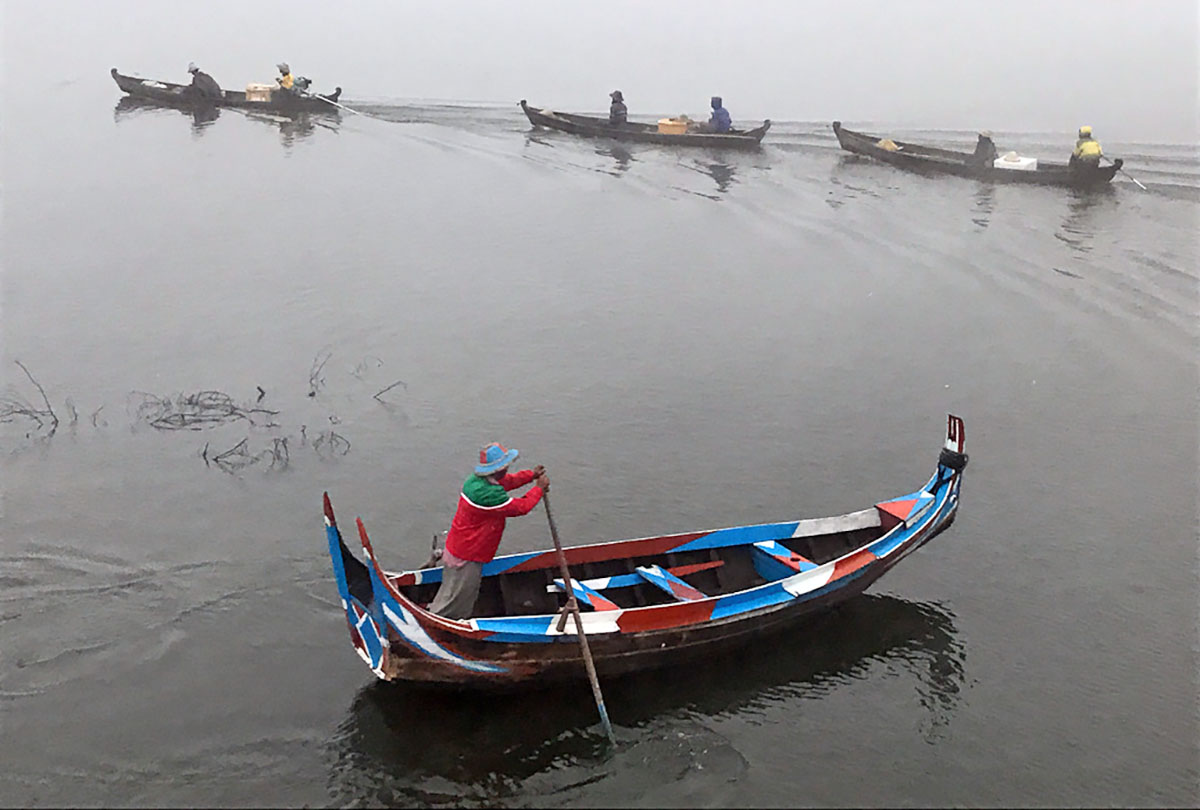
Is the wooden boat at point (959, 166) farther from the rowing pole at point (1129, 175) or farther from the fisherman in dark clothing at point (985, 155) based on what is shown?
the rowing pole at point (1129, 175)

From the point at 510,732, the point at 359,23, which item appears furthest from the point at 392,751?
the point at 359,23

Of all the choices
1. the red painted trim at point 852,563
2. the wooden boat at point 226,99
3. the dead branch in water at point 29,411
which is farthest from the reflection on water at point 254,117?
the red painted trim at point 852,563

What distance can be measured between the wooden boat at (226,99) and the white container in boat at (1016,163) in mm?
19236

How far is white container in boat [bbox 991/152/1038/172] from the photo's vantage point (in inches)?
1021

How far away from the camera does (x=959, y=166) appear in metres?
26.8

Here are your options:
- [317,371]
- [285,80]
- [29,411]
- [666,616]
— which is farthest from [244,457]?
[285,80]

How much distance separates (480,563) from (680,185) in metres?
19.0

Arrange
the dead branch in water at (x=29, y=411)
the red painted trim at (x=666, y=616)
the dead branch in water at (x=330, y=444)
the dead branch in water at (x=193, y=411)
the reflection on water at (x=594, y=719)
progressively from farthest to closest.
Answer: the dead branch in water at (x=193, y=411) < the dead branch in water at (x=29, y=411) < the dead branch in water at (x=330, y=444) < the red painted trim at (x=666, y=616) < the reflection on water at (x=594, y=719)

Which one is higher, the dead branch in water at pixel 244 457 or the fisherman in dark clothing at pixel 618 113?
the fisherman in dark clothing at pixel 618 113

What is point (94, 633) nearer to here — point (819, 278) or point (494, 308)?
point (494, 308)

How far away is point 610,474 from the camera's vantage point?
12406 mm

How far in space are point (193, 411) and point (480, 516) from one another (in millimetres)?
6254

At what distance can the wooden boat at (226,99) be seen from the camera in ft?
108

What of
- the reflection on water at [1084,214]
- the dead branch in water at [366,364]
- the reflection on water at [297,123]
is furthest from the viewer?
the reflection on water at [297,123]
